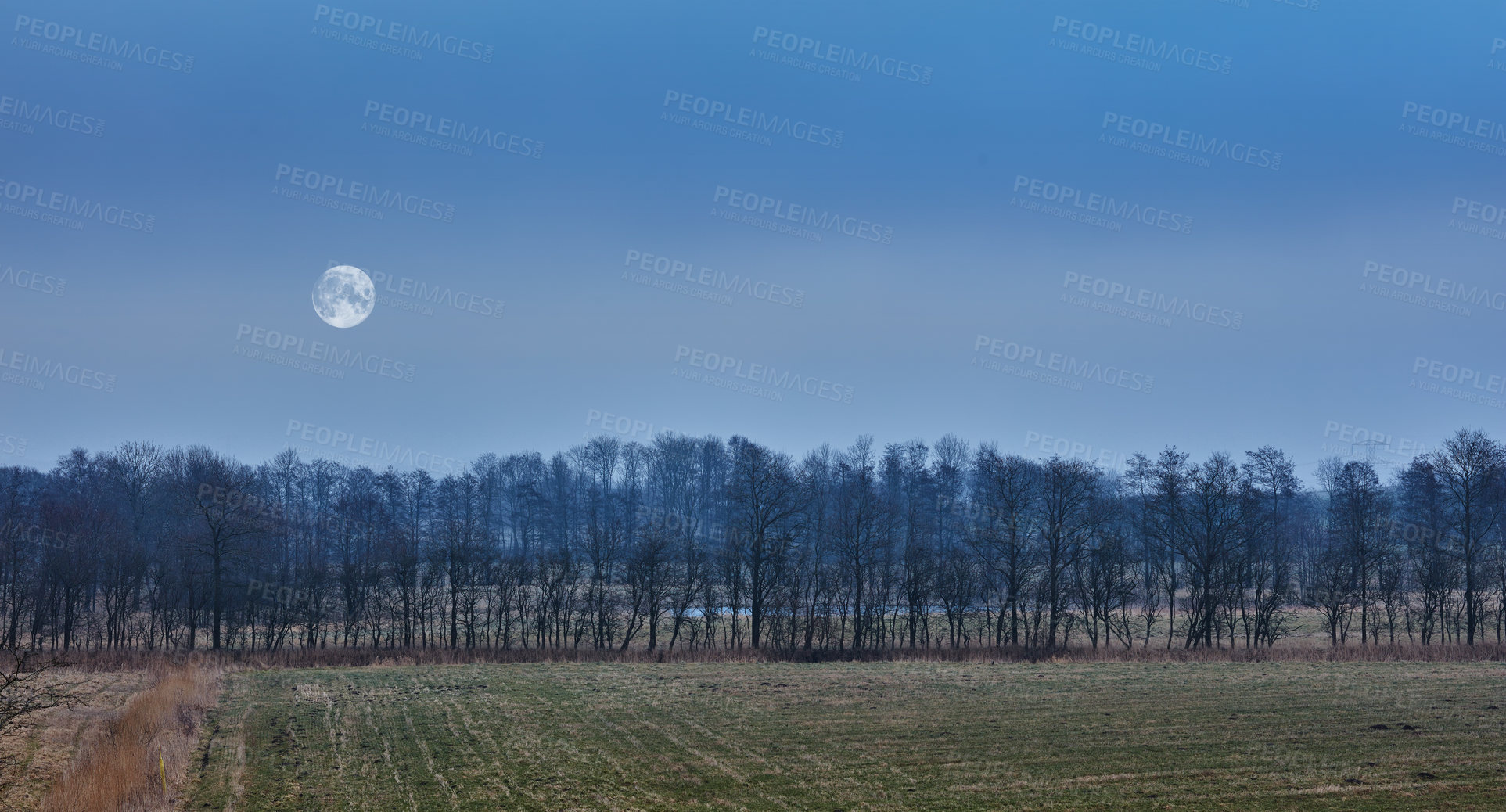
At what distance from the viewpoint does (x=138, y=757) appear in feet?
62.1

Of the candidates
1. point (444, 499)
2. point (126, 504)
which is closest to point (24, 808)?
point (126, 504)

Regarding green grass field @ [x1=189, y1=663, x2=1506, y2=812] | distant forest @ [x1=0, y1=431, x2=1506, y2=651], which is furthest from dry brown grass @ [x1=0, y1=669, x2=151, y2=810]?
distant forest @ [x1=0, y1=431, x2=1506, y2=651]

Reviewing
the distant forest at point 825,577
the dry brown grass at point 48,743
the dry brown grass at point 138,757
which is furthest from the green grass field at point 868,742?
the distant forest at point 825,577

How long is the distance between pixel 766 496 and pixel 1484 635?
44704 mm

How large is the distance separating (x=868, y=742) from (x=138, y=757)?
50.9 feet

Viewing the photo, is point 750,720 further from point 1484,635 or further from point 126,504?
point 126,504

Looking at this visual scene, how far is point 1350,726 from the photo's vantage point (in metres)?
22.7

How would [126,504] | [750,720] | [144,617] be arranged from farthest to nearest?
[126,504] < [144,617] < [750,720]

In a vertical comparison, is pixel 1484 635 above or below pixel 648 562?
below

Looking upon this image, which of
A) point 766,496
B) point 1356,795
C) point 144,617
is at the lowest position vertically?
point 144,617

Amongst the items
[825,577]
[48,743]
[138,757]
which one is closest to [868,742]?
[138,757]

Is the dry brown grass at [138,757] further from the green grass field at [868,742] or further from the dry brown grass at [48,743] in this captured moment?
the green grass field at [868,742]

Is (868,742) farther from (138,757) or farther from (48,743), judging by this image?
(48,743)

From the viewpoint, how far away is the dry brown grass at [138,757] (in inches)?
637
